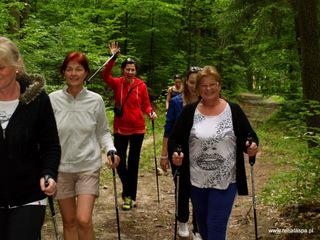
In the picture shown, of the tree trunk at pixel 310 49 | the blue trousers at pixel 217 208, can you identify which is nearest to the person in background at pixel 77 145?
the blue trousers at pixel 217 208

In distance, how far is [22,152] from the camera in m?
3.12

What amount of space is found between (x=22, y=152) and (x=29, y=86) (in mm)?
481

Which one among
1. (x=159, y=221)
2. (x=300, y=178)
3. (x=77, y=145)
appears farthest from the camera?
(x=159, y=221)

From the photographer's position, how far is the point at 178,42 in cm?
2695

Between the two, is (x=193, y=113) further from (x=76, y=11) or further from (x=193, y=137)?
(x=76, y=11)

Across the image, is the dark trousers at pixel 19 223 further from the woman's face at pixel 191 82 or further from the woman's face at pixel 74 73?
the woman's face at pixel 191 82

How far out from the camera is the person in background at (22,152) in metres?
3.07

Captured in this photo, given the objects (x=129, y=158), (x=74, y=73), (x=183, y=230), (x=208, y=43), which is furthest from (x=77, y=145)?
(x=208, y=43)

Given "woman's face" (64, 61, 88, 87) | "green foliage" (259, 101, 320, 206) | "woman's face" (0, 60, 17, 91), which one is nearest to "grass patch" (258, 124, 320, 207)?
"green foliage" (259, 101, 320, 206)

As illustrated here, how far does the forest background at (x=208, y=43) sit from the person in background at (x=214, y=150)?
151cm

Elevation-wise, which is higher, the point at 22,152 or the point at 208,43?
the point at 208,43

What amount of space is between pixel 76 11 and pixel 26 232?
1489 cm

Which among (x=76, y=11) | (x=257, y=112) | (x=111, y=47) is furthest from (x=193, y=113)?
(x=257, y=112)

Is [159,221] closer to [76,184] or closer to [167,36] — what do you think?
[76,184]
